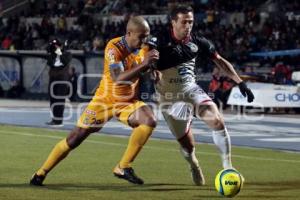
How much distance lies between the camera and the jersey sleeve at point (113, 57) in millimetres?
9117

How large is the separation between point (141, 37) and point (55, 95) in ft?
33.4

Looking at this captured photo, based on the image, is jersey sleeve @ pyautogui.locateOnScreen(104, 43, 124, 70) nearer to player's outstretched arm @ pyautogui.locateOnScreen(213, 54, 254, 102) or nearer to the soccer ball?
player's outstretched arm @ pyautogui.locateOnScreen(213, 54, 254, 102)

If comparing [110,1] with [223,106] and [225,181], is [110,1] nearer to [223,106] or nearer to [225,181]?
[223,106]

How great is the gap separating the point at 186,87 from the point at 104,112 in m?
1.02

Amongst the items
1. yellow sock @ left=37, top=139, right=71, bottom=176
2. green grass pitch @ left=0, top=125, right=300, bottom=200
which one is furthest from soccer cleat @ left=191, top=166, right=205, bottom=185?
yellow sock @ left=37, top=139, right=71, bottom=176

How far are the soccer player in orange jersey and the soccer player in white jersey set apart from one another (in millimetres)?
373

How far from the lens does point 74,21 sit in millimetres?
37438

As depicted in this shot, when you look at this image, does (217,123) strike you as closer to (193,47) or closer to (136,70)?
(193,47)

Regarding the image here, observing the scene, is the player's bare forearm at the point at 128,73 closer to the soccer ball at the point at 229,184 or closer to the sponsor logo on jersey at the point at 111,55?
the sponsor logo on jersey at the point at 111,55

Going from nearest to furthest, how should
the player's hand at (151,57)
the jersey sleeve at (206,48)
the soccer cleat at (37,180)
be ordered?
the player's hand at (151,57), the soccer cleat at (37,180), the jersey sleeve at (206,48)

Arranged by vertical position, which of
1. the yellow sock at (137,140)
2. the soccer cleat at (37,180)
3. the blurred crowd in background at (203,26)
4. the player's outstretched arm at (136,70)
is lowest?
the blurred crowd in background at (203,26)

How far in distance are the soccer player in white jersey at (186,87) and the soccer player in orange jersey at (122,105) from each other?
0.37m

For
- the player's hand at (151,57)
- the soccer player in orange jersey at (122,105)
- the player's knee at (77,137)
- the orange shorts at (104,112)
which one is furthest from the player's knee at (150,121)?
the player's hand at (151,57)

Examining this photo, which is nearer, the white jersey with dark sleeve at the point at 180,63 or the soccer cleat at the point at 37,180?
the soccer cleat at the point at 37,180
